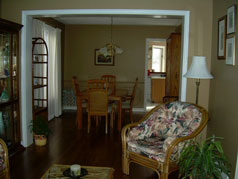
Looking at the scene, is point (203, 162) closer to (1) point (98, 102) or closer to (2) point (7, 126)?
(2) point (7, 126)

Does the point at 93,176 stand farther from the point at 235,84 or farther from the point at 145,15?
the point at 145,15

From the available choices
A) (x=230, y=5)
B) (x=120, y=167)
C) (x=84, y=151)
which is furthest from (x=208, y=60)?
(x=84, y=151)

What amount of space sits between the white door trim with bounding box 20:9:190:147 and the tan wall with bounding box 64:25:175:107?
3.42 meters

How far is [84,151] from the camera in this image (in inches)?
160

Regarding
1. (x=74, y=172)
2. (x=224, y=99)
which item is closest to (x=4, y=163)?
(x=74, y=172)

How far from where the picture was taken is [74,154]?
3902 millimetres

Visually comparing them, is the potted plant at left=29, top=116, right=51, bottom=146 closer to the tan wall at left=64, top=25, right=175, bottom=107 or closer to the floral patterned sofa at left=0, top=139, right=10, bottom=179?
the floral patterned sofa at left=0, top=139, right=10, bottom=179

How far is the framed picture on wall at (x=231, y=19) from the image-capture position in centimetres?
284

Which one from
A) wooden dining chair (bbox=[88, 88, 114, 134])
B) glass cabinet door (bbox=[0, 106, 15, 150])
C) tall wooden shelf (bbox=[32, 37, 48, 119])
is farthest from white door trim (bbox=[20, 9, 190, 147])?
wooden dining chair (bbox=[88, 88, 114, 134])

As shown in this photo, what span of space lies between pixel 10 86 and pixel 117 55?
4.18 meters

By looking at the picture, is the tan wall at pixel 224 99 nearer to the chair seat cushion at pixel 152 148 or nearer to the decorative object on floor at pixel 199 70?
the decorative object on floor at pixel 199 70

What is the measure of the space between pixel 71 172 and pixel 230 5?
256 centimetres

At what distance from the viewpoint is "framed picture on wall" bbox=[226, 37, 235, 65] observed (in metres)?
2.83

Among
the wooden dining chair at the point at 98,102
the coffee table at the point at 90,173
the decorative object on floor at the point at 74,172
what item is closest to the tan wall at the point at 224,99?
the coffee table at the point at 90,173
